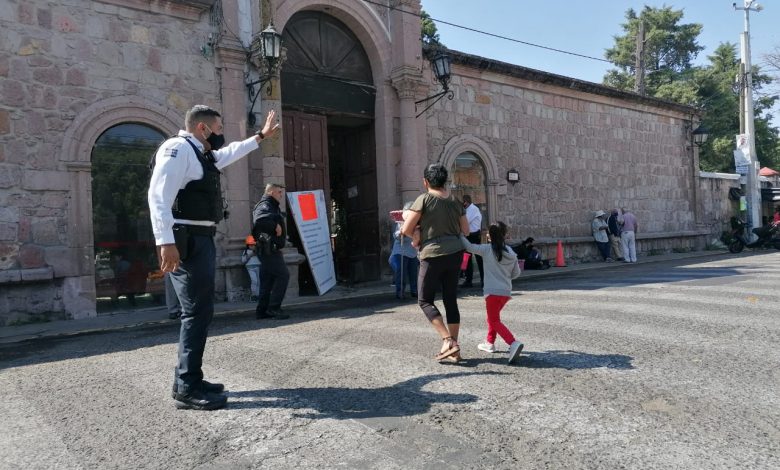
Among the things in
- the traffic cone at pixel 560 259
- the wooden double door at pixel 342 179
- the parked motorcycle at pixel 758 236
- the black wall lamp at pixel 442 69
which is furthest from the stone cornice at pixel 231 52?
the parked motorcycle at pixel 758 236

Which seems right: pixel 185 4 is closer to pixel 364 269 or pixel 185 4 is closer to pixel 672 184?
pixel 364 269

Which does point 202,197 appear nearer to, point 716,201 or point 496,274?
point 496,274

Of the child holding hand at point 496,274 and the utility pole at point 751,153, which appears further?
the utility pole at point 751,153

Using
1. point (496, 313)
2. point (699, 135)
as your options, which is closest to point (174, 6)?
point (496, 313)

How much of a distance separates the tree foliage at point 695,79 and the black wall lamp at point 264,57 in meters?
28.3

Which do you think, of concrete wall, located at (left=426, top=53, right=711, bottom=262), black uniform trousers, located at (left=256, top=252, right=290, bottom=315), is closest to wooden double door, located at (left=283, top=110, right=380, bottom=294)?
concrete wall, located at (left=426, top=53, right=711, bottom=262)

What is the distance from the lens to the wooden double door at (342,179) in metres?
11.3

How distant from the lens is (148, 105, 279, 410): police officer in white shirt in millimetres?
3336

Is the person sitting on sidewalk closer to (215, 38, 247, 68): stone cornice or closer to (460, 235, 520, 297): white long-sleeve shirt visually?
(215, 38, 247, 68): stone cornice

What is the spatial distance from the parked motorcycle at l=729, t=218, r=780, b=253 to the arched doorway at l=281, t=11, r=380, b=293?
1276 cm

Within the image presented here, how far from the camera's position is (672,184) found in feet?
66.7

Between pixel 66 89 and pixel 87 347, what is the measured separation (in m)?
4.73

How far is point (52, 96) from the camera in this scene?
329 inches

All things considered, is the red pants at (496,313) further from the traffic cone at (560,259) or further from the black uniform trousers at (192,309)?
the traffic cone at (560,259)
